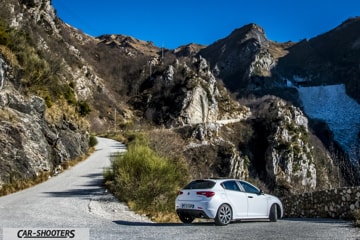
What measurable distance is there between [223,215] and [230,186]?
1.04 metres

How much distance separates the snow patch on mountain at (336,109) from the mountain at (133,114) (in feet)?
17.6

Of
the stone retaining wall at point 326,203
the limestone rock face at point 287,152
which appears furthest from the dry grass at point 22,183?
the limestone rock face at point 287,152

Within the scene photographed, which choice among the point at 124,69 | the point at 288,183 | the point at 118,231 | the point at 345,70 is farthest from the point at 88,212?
the point at 345,70

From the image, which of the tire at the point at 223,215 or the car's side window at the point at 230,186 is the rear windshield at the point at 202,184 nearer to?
the car's side window at the point at 230,186

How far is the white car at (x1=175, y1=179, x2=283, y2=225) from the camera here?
33.4 feet

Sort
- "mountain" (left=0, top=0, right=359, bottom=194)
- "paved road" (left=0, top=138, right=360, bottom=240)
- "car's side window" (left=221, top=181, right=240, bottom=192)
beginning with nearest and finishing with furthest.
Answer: "paved road" (left=0, top=138, right=360, bottom=240) < "car's side window" (left=221, top=181, right=240, bottom=192) < "mountain" (left=0, top=0, right=359, bottom=194)

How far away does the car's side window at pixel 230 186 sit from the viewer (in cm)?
1081

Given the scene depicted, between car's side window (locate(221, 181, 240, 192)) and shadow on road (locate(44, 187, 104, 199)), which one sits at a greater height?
car's side window (locate(221, 181, 240, 192))

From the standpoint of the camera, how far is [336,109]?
14438 cm

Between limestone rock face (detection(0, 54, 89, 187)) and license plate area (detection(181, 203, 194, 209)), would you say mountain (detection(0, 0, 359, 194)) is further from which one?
license plate area (detection(181, 203, 194, 209))

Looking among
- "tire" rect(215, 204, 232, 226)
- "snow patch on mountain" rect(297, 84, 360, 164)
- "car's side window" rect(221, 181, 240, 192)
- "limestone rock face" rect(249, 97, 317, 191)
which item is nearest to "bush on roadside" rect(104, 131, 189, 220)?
"car's side window" rect(221, 181, 240, 192)

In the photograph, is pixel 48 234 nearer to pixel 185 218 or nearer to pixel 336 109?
pixel 185 218

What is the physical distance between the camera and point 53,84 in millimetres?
25469

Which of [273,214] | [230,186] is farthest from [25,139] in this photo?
[273,214]
